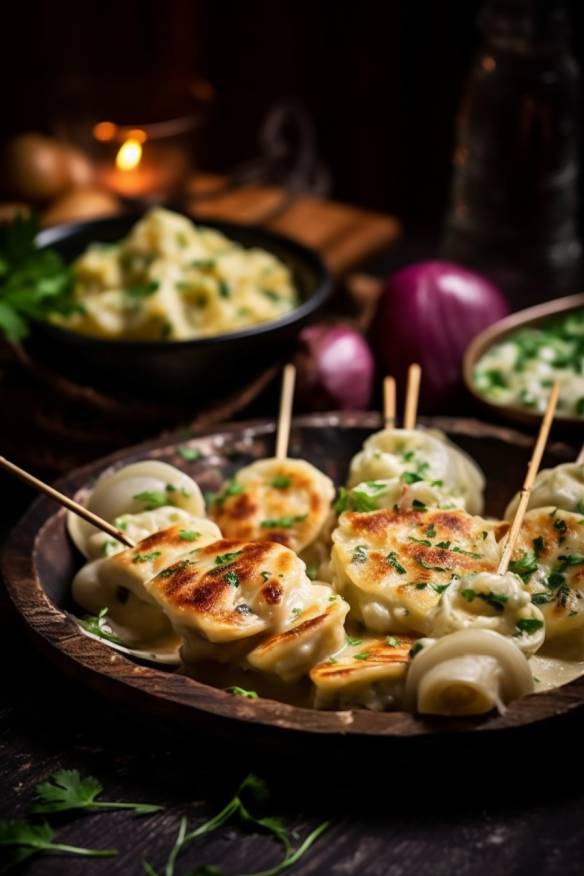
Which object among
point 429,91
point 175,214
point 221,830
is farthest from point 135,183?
point 221,830

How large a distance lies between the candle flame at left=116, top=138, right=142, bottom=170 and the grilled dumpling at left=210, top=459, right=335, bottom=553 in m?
2.89

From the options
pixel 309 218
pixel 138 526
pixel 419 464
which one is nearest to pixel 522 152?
pixel 309 218

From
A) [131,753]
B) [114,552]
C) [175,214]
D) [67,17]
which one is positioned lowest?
[131,753]

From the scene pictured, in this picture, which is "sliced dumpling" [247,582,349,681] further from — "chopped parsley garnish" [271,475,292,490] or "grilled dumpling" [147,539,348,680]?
"chopped parsley garnish" [271,475,292,490]

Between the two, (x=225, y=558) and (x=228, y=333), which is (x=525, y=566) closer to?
(x=225, y=558)

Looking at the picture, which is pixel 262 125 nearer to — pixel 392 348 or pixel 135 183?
pixel 135 183

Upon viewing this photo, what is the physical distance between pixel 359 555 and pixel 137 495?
707 millimetres

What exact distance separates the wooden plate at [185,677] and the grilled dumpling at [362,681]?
3.6 inches

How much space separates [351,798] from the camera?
97.2 inches

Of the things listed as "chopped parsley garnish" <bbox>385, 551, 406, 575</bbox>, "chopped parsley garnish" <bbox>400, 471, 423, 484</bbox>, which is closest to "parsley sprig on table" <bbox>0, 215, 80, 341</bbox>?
"chopped parsley garnish" <bbox>400, 471, 423, 484</bbox>

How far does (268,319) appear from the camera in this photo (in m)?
4.46

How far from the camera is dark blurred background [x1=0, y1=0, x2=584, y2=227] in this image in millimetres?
6516

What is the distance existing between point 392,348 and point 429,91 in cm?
262

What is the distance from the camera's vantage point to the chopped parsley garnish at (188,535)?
9.59 feet
